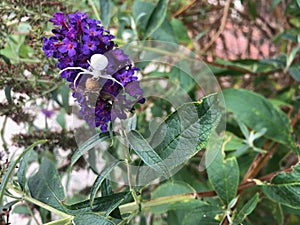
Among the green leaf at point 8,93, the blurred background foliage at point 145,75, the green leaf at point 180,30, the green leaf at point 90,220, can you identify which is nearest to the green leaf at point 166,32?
the blurred background foliage at point 145,75

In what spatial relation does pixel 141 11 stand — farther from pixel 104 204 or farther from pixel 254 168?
pixel 104 204

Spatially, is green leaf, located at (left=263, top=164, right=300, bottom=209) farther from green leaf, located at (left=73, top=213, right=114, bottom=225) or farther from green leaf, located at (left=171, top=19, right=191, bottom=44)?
green leaf, located at (left=171, top=19, right=191, bottom=44)

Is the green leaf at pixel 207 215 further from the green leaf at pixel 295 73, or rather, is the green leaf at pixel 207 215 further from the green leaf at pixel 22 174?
the green leaf at pixel 295 73

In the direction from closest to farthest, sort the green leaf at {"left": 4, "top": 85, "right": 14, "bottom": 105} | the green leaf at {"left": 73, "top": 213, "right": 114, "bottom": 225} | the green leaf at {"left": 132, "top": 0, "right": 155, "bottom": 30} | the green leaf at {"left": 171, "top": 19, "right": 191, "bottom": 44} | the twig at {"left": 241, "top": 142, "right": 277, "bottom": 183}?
the green leaf at {"left": 73, "top": 213, "right": 114, "bottom": 225} < the green leaf at {"left": 4, "top": 85, "right": 14, "bottom": 105} < the twig at {"left": 241, "top": 142, "right": 277, "bottom": 183} < the green leaf at {"left": 132, "top": 0, "right": 155, "bottom": 30} < the green leaf at {"left": 171, "top": 19, "right": 191, "bottom": 44}

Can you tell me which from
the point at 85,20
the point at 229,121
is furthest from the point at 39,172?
the point at 229,121

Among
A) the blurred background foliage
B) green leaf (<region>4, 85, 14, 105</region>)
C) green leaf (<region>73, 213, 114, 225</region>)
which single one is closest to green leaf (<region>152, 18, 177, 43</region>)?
the blurred background foliage

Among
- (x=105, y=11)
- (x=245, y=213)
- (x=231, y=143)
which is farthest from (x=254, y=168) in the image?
(x=105, y=11)

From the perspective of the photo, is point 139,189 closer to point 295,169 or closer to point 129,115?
point 129,115
